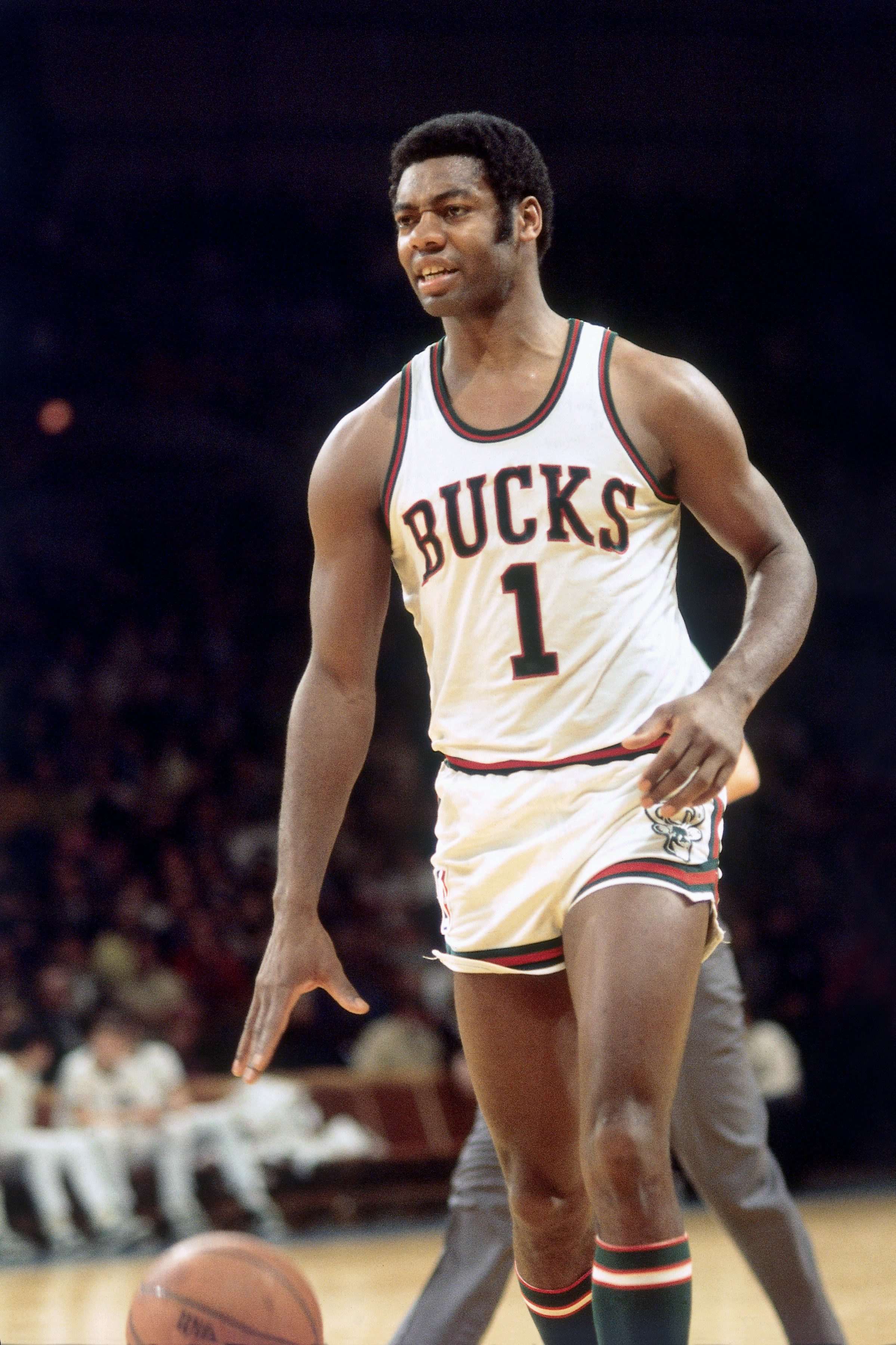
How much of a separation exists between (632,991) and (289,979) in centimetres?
77

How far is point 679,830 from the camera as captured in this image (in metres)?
2.73

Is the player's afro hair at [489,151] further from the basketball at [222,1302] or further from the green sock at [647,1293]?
the basketball at [222,1302]

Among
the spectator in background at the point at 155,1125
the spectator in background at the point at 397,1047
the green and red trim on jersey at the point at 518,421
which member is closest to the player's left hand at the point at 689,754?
the green and red trim on jersey at the point at 518,421

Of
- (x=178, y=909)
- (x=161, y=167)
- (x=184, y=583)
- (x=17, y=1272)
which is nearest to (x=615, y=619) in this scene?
(x=17, y=1272)

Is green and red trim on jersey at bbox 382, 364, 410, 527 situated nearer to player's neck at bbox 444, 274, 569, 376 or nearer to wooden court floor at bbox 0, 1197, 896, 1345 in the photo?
player's neck at bbox 444, 274, 569, 376

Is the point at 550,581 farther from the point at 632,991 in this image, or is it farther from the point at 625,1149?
the point at 625,1149

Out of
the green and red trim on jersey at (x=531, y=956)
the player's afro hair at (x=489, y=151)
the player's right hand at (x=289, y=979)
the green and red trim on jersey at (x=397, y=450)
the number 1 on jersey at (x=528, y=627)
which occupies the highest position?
the player's afro hair at (x=489, y=151)

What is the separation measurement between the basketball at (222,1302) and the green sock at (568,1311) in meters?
0.46

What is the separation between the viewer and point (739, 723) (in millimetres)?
2627

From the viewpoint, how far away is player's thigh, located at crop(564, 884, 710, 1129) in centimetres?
250

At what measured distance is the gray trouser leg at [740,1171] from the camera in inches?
136

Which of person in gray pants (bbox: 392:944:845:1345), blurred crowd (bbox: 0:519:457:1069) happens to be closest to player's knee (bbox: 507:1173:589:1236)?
person in gray pants (bbox: 392:944:845:1345)

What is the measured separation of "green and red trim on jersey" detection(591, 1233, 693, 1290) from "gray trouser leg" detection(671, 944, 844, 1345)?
99cm

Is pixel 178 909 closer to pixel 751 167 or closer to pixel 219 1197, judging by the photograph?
pixel 219 1197
